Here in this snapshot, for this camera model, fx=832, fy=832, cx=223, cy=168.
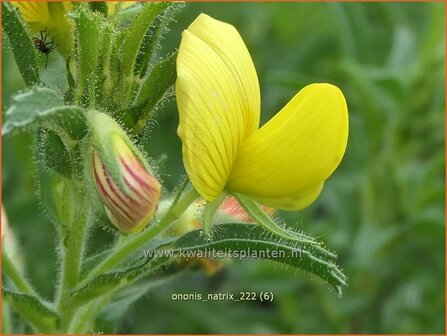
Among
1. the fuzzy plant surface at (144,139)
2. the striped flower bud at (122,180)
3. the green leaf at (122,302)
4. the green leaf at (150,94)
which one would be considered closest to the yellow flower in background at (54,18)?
the fuzzy plant surface at (144,139)

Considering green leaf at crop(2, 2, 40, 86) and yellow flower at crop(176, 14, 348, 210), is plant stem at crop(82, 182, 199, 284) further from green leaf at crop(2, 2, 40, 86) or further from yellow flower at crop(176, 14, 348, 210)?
green leaf at crop(2, 2, 40, 86)

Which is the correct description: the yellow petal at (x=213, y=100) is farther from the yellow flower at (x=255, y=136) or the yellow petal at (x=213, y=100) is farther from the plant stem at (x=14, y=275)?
the plant stem at (x=14, y=275)

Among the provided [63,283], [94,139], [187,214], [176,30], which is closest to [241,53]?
[94,139]

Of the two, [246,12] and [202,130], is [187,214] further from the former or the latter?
[246,12]

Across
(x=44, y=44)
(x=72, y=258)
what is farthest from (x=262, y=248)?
(x=44, y=44)

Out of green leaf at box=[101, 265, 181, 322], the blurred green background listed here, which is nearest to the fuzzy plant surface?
green leaf at box=[101, 265, 181, 322]

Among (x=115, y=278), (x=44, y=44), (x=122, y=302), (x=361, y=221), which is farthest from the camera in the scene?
(x=361, y=221)

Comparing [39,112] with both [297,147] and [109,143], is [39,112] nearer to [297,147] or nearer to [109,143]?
[109,143]
